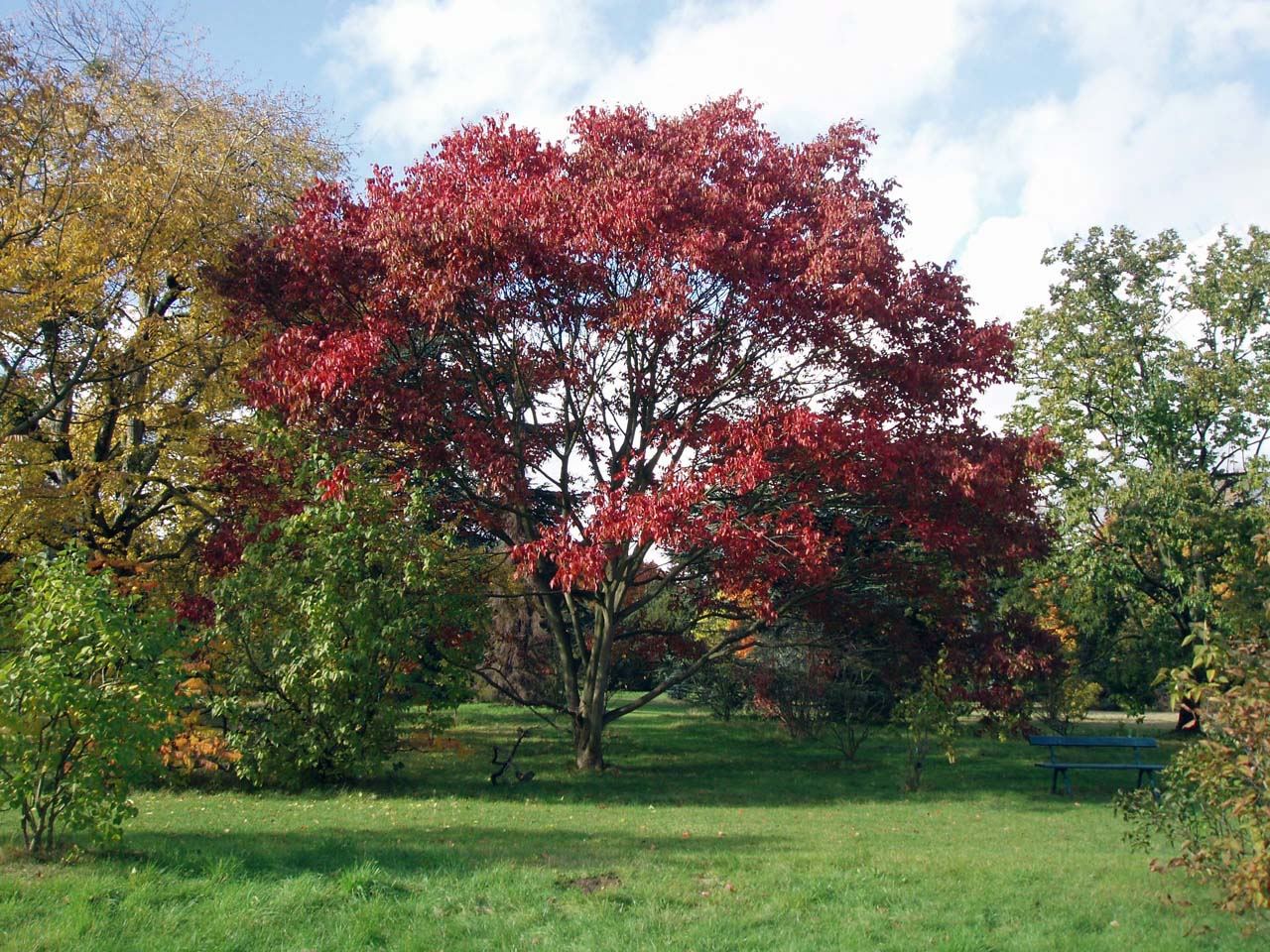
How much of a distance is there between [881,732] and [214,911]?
70.1 ft

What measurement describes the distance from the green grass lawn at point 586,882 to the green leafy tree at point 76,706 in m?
0.37

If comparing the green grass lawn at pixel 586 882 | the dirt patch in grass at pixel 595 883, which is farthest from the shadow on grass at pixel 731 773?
the dirt patch in grass at pixel 595 883

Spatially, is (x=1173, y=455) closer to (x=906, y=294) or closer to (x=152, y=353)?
(x=906, y=294)

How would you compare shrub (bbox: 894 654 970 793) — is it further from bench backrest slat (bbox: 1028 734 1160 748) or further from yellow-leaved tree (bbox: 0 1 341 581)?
yellow-leaved tree (bbox: 0 1 341 581)

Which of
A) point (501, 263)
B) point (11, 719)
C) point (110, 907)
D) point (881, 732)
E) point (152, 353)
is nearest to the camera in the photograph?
point (110, 907)

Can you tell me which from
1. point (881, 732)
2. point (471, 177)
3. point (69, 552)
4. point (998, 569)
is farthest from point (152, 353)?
point (881, 732)

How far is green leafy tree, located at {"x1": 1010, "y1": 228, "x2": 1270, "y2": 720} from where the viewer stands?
805 inches

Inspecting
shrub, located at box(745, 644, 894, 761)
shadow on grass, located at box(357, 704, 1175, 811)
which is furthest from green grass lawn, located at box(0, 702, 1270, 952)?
shrub, located at box(745, 644, 894, 761)

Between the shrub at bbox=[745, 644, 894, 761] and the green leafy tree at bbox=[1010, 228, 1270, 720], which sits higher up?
the green leafy tree at bbox=[1010, 228, 1270, 720]

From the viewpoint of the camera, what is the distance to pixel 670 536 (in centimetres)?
1017

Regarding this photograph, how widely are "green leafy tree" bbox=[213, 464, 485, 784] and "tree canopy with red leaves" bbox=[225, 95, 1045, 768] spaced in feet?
3.77

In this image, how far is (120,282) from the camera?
1389 cm

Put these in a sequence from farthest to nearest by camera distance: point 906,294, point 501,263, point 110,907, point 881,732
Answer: point 881,732, point 906,294, point 501,263, point 110,907

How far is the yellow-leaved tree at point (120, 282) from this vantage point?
1058 centimetres
